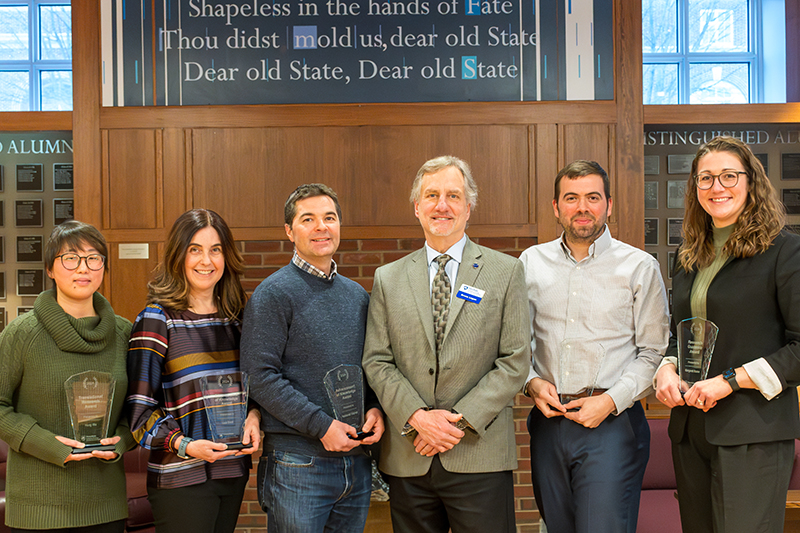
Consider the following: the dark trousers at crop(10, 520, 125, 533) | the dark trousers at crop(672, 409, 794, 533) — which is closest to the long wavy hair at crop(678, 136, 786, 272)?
the dark trousers at crop(672, 409, 794, 533)

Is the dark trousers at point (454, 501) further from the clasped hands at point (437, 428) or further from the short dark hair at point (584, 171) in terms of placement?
the short dark hair at point (584, 171)

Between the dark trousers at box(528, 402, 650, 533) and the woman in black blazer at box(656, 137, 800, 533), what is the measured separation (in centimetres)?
16

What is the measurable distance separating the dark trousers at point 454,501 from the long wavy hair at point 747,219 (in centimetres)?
104

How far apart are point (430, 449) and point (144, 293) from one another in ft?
7.89

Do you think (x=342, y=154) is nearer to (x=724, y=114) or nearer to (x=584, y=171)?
(x=584, y=171)

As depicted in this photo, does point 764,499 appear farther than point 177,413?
No

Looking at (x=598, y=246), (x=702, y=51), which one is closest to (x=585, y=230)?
(x=598, y=246)

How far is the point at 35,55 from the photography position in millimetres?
4008

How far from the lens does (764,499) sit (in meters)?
1.88

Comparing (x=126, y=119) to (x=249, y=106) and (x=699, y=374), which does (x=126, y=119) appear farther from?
(x=699, y=374)

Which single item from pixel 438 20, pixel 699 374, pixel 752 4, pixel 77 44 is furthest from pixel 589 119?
pixel 77 44

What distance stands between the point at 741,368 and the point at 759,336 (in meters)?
0.13

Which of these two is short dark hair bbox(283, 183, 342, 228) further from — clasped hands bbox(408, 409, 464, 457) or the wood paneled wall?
the wood paneled wall

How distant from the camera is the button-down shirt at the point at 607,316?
7.16 feet
